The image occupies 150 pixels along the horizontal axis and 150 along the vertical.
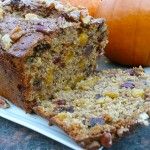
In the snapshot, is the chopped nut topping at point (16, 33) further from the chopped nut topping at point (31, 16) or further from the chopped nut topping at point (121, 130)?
the chopped nut topping at point (121, 130)

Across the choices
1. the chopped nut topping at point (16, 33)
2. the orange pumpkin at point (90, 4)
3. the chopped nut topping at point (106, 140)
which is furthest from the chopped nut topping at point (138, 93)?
the orange pumpkin at point (90, 4)

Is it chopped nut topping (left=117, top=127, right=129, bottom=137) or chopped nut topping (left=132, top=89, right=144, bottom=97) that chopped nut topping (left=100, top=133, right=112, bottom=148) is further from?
chopped nut topping (left=132, top=89, right=144, bottom=97)

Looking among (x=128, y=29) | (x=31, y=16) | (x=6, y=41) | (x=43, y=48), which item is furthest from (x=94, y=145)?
(x=128, y=29)

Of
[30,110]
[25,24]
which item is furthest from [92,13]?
[30,110]

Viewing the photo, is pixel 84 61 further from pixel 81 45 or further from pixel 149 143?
pixel 149 143

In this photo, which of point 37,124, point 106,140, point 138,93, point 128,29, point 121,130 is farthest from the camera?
point 128,29

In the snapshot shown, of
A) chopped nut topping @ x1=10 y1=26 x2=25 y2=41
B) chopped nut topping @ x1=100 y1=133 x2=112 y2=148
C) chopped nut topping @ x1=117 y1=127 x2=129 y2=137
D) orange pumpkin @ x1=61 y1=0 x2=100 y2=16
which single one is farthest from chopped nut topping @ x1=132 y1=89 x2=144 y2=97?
orange pumpkin @ x1=61 y1=0 x2=100 y2=16

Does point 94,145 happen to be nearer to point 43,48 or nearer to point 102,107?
point 102,107
